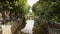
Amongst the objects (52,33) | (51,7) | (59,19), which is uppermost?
(51,7)

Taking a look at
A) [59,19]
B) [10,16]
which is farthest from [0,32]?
[10,16]

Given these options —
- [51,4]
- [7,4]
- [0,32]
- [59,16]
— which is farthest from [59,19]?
[7,4]

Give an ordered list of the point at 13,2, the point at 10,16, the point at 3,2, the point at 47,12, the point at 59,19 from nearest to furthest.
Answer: the point at 59,19 < the point at 47,12 < the point at 3,2 < the point at 13,2 < the point at 10,16

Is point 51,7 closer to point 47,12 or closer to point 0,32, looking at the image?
point 47,12

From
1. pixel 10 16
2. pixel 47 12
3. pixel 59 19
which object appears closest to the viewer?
pixel 59 19

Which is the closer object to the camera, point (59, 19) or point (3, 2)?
point (59, 19)

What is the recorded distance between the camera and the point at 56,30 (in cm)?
545

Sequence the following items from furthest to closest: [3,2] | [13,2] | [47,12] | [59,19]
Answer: [13,2] < [3,2] < [47,12] < [59,19]

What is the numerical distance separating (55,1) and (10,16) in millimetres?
4434

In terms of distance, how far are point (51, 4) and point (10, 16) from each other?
4400 millimetres

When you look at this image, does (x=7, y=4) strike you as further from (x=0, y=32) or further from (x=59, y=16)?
(x=59, y=16)

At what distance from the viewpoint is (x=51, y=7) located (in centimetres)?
548

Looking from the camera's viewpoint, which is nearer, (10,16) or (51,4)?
(51,4)

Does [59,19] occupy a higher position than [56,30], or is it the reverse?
[59,19]
